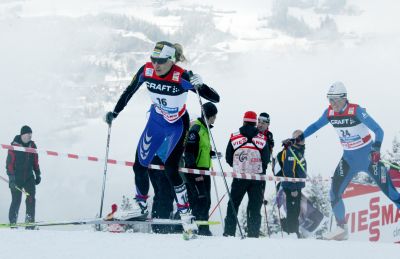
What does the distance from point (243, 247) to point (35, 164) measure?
595 centimetres

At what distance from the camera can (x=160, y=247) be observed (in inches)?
197

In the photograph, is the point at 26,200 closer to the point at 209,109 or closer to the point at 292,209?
the point at 209,109

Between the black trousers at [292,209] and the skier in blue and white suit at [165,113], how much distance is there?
3667mm

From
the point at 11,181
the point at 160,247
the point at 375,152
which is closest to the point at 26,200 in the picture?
the point at 11,181

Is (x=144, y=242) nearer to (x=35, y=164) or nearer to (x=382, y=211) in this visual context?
(x=382, y=211)

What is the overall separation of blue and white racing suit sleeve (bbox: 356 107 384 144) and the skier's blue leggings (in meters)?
0.52

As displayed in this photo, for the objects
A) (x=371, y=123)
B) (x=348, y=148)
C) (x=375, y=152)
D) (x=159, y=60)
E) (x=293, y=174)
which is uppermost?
(x=159, y=60)

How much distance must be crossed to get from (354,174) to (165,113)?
12.0 feet

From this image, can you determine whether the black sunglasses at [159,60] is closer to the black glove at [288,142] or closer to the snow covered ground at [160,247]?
the snow covered ground at [160,247]

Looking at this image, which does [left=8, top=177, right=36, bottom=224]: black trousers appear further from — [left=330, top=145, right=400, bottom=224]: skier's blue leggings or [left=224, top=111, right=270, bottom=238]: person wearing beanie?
[left=330, top=145, right=400, bottom=224]: skier's blue leggings

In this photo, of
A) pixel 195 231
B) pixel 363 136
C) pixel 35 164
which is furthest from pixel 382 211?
pixel 35 164

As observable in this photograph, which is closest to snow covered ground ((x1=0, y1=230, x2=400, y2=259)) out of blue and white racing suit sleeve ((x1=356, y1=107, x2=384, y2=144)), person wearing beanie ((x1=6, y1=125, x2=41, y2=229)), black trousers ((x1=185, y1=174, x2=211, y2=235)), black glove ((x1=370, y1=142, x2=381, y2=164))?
black trousers ((x1=185, y1=174, x2=211, y2=235))

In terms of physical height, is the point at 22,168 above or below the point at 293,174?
below

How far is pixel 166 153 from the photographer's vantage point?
6.25 m
